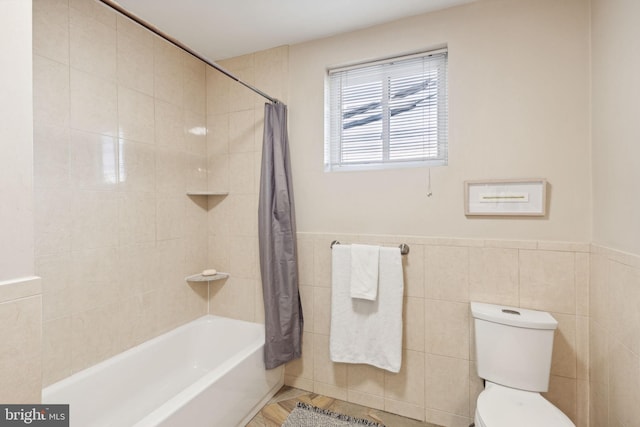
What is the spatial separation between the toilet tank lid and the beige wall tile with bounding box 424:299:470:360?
5.2 inches

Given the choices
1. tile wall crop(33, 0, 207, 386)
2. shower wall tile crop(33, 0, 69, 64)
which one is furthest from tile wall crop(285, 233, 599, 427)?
shower wall tile crop(33, 0, 69, 64)

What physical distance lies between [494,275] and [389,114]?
1.19 meters

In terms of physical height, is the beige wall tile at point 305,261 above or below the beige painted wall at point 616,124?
below

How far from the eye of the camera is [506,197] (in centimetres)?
163

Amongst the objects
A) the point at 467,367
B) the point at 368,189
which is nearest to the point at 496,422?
the point at 467,367

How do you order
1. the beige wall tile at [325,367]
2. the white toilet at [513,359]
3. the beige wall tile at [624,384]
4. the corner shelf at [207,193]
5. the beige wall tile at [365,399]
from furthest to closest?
1. the corner shelf at [207,193]
2. the beige wall tile at [325,367]
3. the beige wall tile at [365,399]
4. the white toilet at [513,359]
5. the beige wall tile at [624,384]

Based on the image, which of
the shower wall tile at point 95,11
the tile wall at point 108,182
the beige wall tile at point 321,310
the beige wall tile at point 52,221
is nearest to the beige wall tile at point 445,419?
the beige wall tile at point 321,310

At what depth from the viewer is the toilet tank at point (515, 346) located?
1423 mm

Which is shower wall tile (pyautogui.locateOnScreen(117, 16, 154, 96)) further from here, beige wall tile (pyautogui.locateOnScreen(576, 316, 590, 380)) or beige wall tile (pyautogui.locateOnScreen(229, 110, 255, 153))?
beige wall tile (pyautogui.locateOnScreen(576, 316, 590, 380))

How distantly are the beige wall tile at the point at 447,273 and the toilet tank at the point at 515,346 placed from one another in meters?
0.19

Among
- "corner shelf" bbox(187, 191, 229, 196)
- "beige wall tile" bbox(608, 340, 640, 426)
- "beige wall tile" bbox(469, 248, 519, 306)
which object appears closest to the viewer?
"beige wall tile" bbox(608, 340, 640, 426)

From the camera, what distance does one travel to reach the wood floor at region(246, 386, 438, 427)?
5.90ft

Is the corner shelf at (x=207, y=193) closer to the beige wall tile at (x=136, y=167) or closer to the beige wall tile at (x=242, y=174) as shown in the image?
the beige wall tile at (x=242, y=174)

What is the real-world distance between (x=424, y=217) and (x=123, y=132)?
1945 millimetres
